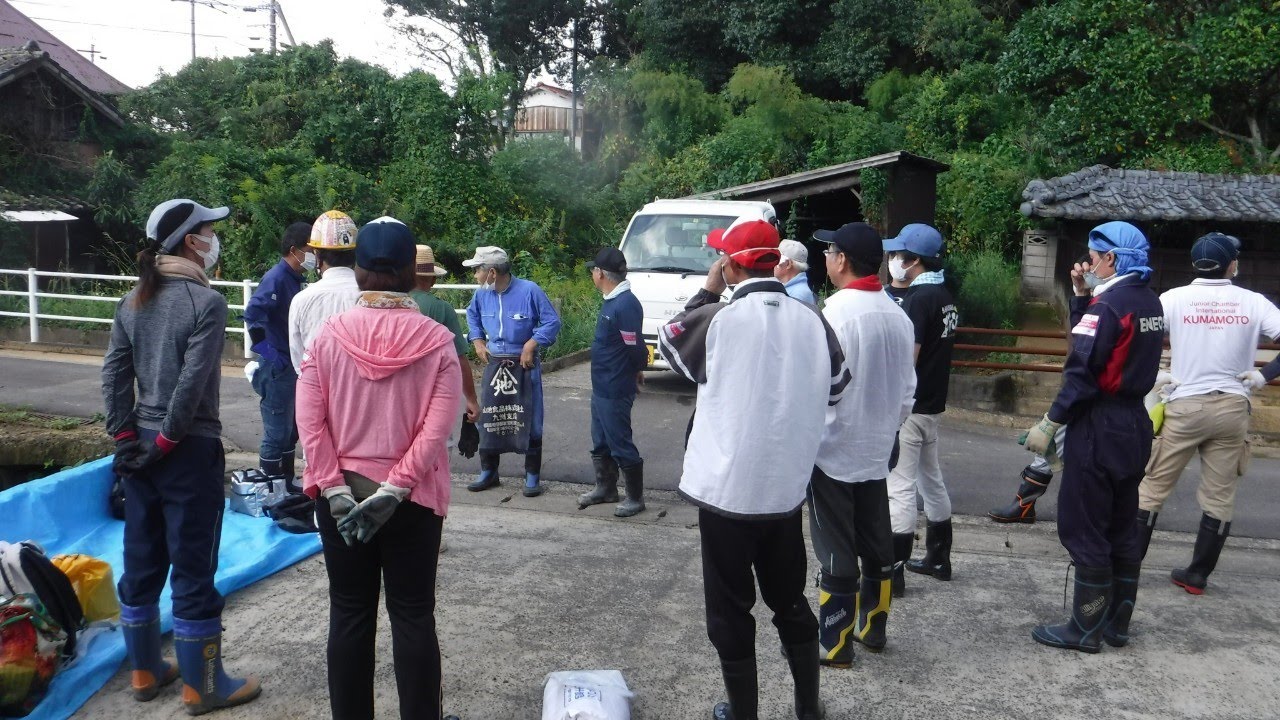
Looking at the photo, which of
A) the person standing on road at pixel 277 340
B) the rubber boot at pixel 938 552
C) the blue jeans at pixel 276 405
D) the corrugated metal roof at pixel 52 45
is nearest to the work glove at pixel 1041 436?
the rubber boot at pixel 938 552

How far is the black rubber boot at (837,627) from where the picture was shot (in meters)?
4.14

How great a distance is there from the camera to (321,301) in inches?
193

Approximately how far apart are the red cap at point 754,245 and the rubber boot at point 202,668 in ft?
8.07

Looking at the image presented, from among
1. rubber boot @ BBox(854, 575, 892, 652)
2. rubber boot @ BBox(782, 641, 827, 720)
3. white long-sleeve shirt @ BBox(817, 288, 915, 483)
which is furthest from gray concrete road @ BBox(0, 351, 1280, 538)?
rubber boot @ BBox(782, 641, 827, 720)

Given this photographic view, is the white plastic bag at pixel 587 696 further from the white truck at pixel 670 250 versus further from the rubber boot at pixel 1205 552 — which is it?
the white truck at pixel 670 250

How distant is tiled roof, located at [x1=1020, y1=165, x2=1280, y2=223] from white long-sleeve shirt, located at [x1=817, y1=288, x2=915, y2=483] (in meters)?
8.75

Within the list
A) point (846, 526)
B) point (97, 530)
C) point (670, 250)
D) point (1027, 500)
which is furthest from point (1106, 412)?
point (670, 250)

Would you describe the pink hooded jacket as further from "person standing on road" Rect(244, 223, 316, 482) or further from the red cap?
"person standing on road" Rect(244, 223, 316, 482)

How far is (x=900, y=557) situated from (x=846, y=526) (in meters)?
1.02

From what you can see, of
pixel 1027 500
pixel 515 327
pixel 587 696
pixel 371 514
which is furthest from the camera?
pixel 515 327

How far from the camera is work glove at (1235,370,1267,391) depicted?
16.7 feet

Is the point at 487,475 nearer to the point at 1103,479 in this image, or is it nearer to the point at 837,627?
the point at 837,627

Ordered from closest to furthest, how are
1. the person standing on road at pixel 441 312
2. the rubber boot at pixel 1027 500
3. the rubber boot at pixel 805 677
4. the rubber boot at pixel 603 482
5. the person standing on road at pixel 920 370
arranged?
the rubber boot at pixel 805 677, the person standing on road at pixel 920 370, the person standing on road at pixel 441 312, the rubber boot at pixel 1027 500, the rubber boot at pixel 603 482

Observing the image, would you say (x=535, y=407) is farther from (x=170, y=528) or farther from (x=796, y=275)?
(x=170, y=528)
